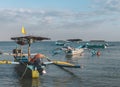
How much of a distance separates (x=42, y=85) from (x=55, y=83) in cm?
172

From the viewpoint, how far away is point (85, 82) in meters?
33.6

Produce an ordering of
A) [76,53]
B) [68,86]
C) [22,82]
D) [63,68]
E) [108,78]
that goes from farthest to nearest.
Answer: [76,53], [63,68], [108,78], [22,82], [68,86]

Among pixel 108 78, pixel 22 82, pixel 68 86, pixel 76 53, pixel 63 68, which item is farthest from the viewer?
pixel 76 53

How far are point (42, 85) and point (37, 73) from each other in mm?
3031

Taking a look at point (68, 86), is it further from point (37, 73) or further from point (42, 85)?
point (37, 73)

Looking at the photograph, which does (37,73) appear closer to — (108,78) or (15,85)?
(15,85)

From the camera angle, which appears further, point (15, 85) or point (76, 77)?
point (76, 77)

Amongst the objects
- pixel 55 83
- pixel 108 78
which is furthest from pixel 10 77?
pixel 108 78

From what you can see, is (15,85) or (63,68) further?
(63,68)

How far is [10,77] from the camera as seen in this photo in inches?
1467

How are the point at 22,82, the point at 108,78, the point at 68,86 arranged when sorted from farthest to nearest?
the point at 108,78
the point at 22,82
the point at 68,86

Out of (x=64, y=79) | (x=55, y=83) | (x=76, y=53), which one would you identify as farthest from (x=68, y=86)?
(x=76, y=53)

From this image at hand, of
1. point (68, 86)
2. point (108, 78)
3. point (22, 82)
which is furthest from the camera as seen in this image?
point (108, 78)

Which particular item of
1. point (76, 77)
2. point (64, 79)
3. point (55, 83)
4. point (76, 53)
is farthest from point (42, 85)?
point (76, 53)
